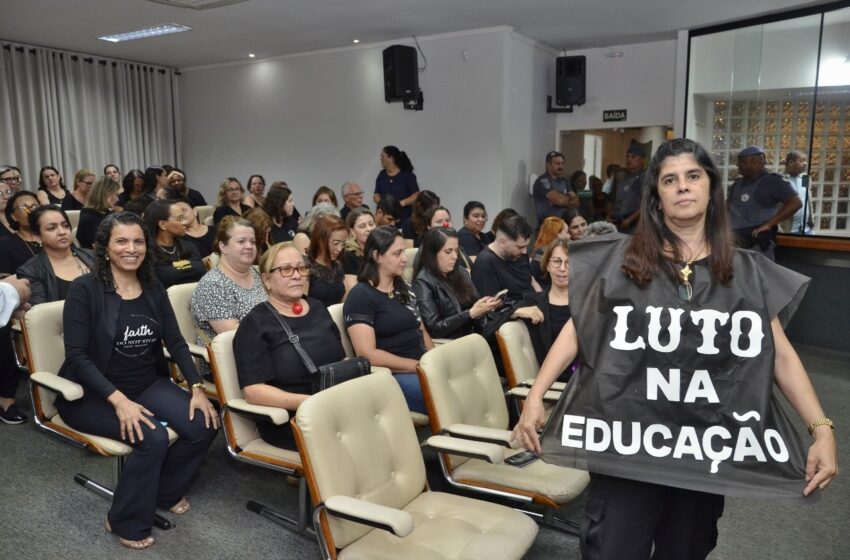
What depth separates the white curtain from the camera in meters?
8.92

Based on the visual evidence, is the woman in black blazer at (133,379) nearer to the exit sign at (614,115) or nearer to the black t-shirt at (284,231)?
the black t-shirt at (284,231)

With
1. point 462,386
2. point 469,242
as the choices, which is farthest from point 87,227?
point 462,386

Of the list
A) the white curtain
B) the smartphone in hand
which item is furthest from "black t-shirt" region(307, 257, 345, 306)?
the white curtain

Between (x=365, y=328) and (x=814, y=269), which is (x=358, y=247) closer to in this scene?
(x=365, y=328)

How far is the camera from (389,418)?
7.38ft

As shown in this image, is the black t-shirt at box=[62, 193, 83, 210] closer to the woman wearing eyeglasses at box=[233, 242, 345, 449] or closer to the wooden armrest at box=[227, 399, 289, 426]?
the woman wearing eyeglasses at box=[233, 242, 345, 449]

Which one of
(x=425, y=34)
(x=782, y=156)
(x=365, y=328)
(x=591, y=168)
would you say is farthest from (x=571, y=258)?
(x=591, y=168)

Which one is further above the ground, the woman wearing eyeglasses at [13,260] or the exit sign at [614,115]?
the exit sign at [614,115]

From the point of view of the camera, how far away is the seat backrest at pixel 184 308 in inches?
137

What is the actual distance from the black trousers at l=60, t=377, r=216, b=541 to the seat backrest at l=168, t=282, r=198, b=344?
2.21ft

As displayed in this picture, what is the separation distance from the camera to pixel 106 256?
2725mm

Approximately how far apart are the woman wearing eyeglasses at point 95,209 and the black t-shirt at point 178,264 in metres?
1.56

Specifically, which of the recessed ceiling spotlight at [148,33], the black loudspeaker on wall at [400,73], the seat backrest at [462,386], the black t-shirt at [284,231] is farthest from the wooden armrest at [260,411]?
the recessed ceiling spotlight at [148,33]

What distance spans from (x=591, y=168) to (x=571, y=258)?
8.03 meters
